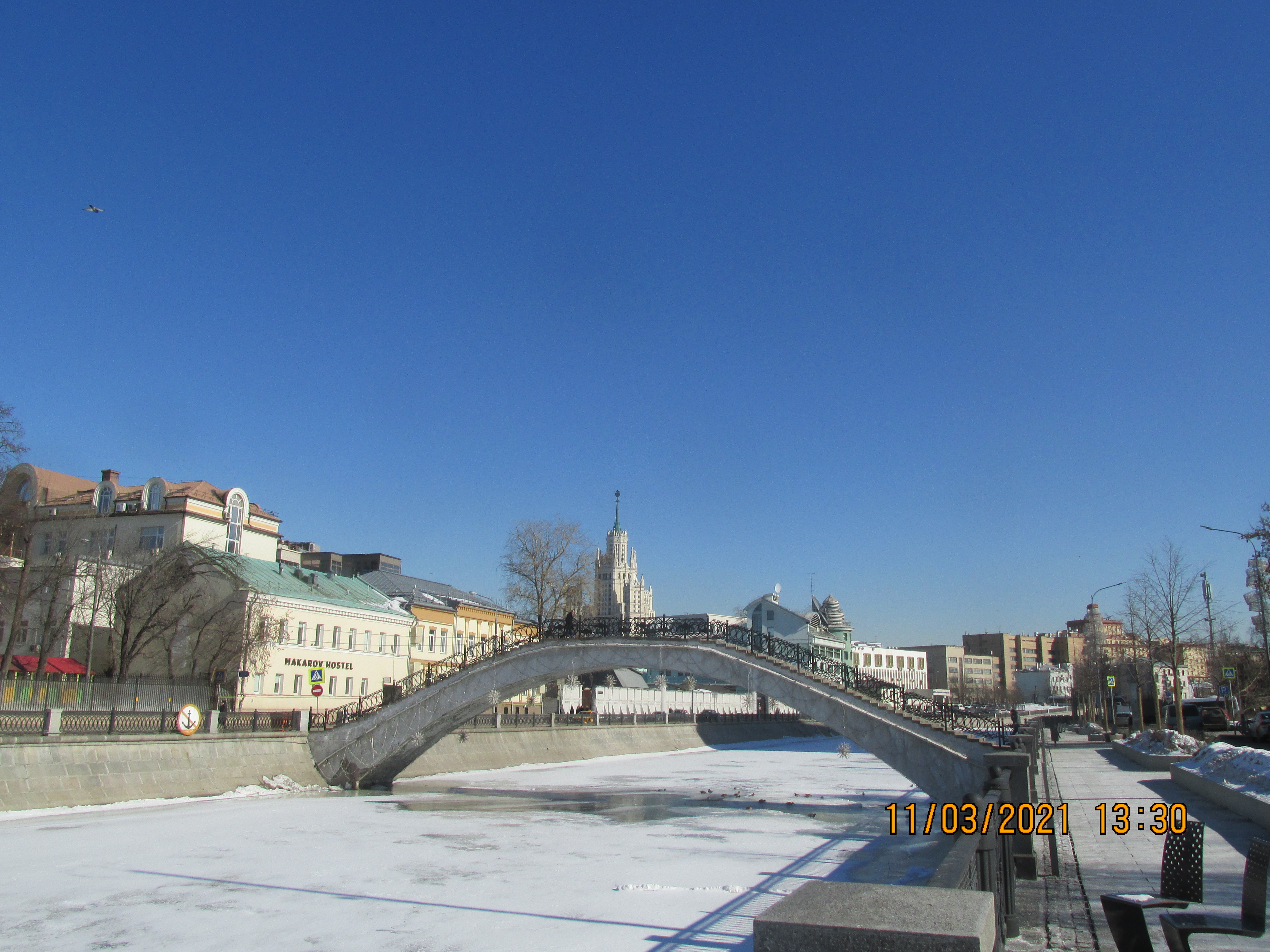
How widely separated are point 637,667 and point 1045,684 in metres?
146

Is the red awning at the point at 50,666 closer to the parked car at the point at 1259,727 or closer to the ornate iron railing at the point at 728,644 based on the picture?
the ornate iron railing at the point at 728,644

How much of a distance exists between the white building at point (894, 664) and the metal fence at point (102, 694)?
115921mm

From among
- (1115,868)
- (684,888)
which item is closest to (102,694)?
(684,888)

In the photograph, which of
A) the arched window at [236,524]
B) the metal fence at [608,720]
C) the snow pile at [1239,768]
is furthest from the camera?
the arched window at [236,524]

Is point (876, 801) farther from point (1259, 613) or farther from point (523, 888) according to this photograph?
point (523, 888)

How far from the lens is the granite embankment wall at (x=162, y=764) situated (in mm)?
24594

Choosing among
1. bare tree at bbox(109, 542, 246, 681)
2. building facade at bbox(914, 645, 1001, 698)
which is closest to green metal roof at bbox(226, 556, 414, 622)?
bare tree at bbox(109, 542, 246, 681)

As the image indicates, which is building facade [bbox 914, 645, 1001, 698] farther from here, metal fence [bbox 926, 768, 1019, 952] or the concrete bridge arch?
metal fence [bbox 926, 768, 1019, 952]

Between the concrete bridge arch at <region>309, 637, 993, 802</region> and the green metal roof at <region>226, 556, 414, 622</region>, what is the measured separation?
15.0 metres

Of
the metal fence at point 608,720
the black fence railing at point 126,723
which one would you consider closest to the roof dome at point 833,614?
the metal fence at point 608,720

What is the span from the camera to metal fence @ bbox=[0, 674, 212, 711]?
28.7 m

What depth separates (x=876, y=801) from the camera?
31719 millimetres
